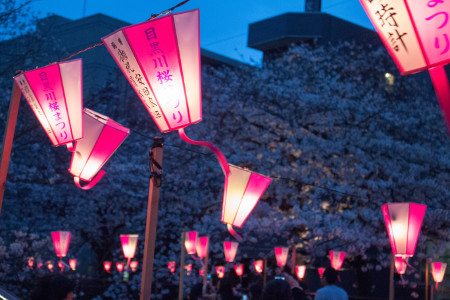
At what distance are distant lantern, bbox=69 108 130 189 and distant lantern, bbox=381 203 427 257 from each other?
5119 mm

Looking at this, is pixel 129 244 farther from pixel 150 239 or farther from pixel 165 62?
pixel 165 62

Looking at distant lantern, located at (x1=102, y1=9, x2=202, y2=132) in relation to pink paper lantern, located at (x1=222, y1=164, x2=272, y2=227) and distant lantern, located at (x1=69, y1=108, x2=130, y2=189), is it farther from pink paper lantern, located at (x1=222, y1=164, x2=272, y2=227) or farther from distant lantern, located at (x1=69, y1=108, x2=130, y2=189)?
pink paper lantern, located at (x1=222, y1=164, x2=272, y2=227)

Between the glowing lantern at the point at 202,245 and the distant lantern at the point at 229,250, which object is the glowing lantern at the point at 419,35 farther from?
the distant lantern at the point at 229,250

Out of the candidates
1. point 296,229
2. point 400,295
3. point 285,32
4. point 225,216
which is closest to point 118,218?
point 296,229

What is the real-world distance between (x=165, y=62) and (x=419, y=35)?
99.1 inches

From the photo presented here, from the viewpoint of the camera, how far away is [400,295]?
24.0m

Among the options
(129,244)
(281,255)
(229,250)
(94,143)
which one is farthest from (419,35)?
(281,255)

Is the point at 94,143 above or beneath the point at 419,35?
beneath

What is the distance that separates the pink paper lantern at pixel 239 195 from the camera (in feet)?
26.9

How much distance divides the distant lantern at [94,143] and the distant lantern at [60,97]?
1.20ft

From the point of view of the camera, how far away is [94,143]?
695 cm

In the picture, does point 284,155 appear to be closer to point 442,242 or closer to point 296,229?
point 296,229

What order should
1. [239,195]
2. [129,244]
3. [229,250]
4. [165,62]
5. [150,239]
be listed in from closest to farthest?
[165,62], [150,239], [239,195], [129,244], [229,250]

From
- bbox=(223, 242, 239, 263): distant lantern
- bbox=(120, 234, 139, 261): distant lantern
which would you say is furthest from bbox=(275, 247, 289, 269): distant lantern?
bbox=(120, 234, 139, 261): distant lantern
